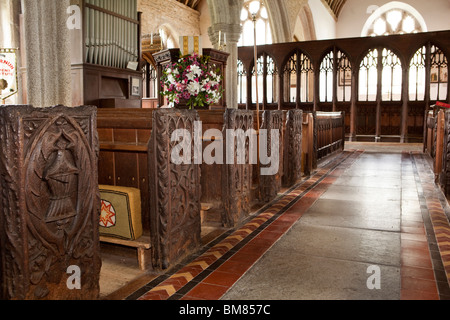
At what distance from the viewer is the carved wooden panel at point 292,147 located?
4652mm

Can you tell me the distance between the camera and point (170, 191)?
7.60 feet

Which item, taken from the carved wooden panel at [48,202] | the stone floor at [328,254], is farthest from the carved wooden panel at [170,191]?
the carved wooden panel at [48,202]

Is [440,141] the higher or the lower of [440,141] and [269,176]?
the higher

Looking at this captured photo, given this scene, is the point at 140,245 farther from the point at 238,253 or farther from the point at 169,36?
the point at 169,36

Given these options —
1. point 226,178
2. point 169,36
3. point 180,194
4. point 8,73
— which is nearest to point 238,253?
point 180,194

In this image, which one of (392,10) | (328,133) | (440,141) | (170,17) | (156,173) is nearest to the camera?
(156,173)

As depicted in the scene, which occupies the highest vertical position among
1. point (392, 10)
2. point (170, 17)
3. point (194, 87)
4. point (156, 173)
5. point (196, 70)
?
point (392, 10)

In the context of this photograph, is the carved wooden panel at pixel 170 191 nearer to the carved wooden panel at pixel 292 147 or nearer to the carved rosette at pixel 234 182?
the carved rosette at pixel 234 182

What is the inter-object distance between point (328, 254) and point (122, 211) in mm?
1277

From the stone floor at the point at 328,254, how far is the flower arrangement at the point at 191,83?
1451 mm

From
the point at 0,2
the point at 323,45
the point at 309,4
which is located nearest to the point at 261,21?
the point at 309,4

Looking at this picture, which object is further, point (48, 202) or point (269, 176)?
point (269, 176)

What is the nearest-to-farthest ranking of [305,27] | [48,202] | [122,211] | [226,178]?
[48,202]
[122,211]
[226,178]
[305,27]
